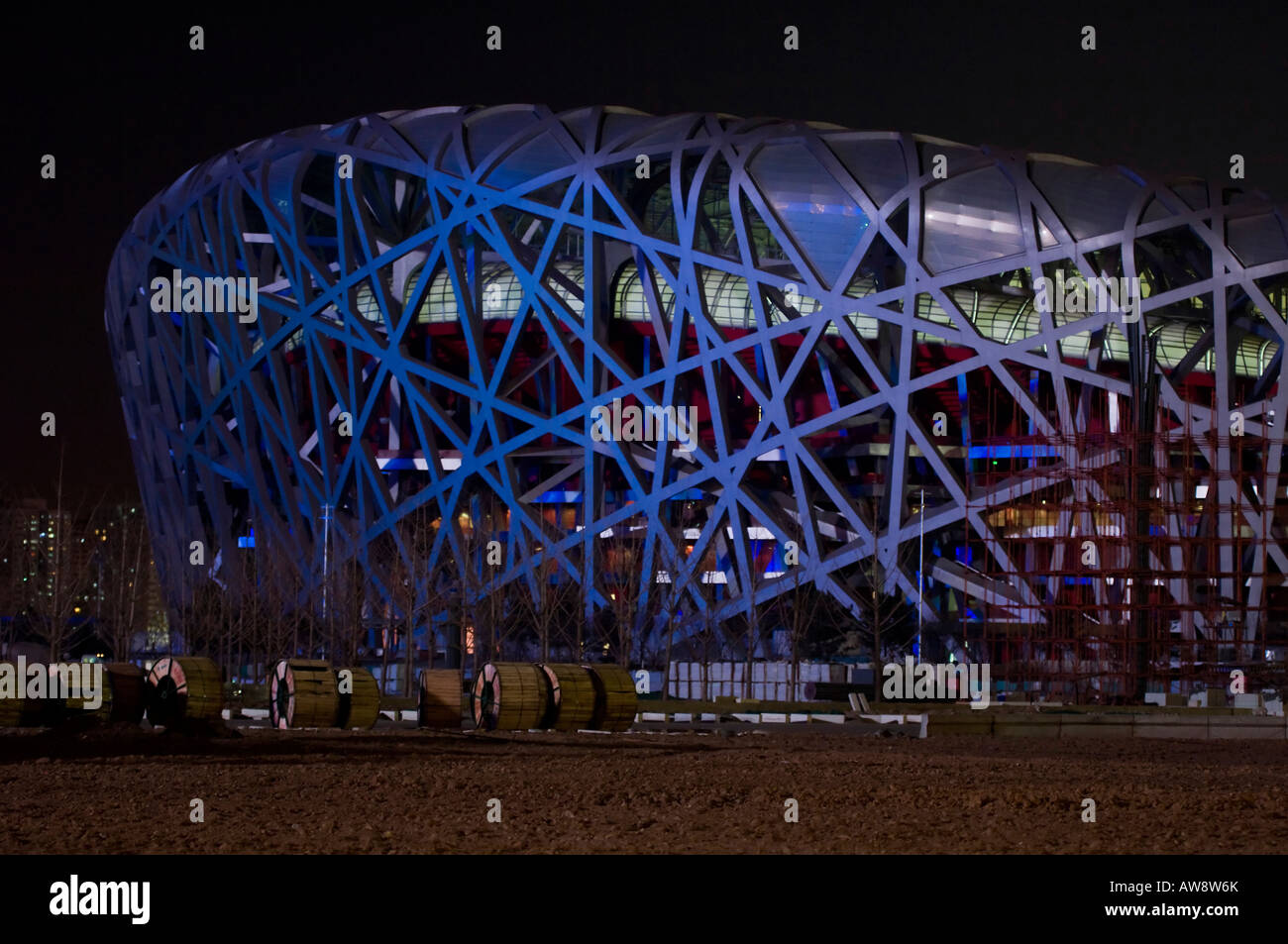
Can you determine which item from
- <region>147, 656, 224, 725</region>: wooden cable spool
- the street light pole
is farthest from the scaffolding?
<region>147, 656, 224, 725</region>: wooden cable spool

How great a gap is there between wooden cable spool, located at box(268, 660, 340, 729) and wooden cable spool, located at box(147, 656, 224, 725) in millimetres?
981

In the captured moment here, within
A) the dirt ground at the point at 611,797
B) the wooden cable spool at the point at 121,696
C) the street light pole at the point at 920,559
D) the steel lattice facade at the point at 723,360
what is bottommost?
the dirt ground at the point at 611,797

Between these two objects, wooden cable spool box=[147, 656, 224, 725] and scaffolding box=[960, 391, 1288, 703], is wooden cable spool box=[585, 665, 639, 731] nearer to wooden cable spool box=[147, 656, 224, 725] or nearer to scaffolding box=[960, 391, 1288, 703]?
wooden cable spool box=[147, 656, 224, 725]

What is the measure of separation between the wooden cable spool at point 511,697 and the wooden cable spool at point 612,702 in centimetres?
96

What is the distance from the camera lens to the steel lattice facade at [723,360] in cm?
5825

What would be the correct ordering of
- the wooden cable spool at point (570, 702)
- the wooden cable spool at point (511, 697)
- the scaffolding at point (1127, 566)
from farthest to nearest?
1. the scaffolding at point (1127, 566)
2. the wooden cable spool at point (570, 702)
3. the wooden cable spool at point (511, 697)

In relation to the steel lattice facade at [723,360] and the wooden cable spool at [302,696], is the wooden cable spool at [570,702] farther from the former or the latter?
the steel lattice facade at [723,360]

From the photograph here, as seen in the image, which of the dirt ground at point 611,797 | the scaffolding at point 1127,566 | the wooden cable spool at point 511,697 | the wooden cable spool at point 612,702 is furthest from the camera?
the scaffolding at point 1127,566

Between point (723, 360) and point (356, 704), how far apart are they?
34.3 m

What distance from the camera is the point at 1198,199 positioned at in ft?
197

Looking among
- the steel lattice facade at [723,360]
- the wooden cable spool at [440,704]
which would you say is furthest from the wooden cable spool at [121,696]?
the steel lattice facade at [723,360]

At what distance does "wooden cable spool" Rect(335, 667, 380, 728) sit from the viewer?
98.3 ft

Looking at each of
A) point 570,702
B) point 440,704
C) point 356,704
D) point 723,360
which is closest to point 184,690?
point 356,704
